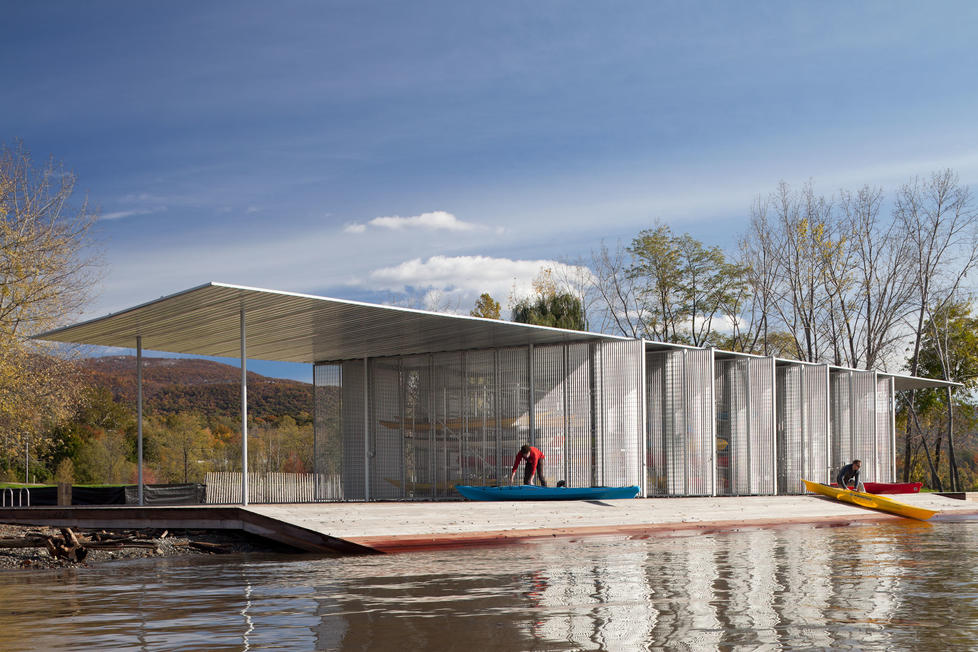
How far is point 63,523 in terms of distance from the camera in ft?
56.6

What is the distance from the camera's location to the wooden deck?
46.8 ft

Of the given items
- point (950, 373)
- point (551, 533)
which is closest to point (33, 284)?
point (551, 533)

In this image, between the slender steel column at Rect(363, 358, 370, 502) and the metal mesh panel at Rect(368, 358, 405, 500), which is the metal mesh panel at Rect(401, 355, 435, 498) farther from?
the slender steel column at Rect(363, 358, 370, 502)

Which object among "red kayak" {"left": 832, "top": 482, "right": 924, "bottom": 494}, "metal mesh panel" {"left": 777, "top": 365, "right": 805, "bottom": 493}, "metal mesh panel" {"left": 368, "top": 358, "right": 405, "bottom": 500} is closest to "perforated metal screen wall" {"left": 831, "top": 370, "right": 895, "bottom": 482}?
"red kayak" {"left": 832, "top": 482, "right": 924, "bottom": 494}

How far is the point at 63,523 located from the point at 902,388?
92.8 feet

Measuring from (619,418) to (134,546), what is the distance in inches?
416

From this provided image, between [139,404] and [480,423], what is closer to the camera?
[139,404]

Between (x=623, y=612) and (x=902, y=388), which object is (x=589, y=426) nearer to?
(x=623, y=612)

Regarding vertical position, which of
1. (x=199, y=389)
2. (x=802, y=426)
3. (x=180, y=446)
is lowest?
(x=180, y=446)

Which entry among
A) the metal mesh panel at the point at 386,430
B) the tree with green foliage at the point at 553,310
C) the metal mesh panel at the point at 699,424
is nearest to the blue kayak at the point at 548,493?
the metal mesh panel at the point at 699,424

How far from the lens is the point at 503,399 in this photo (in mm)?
22047

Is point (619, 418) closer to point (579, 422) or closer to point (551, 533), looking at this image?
point (579, 422)

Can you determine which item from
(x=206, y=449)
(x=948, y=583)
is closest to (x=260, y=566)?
(x=948, y=583)

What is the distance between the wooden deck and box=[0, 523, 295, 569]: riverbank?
29 centimetres
